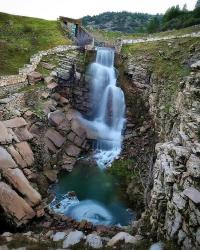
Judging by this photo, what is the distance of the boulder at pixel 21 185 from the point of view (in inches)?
872

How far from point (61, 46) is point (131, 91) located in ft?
36.1

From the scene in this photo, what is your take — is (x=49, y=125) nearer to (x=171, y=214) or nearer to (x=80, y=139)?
(x=80, y=139)

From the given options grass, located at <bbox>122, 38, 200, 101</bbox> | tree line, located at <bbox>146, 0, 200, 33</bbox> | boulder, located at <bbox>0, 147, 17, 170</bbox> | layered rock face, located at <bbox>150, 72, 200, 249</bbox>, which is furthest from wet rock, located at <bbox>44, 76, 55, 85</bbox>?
tree line, located at <bbox>146, 0, 200, 33</bbox>

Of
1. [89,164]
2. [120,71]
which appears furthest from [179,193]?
[120,71]

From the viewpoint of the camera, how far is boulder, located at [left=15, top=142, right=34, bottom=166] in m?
26.1

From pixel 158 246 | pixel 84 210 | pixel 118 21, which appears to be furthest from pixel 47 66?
pixel 118 21

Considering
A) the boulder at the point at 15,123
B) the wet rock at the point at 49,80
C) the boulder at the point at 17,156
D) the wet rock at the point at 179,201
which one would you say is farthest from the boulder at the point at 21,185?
the wet rock at the point at 49,80

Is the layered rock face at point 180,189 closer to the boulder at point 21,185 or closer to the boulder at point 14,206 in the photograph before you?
the boulder at point 14,206

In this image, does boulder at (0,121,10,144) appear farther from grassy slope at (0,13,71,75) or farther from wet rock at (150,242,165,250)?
wet rock at (150,242,165,250)

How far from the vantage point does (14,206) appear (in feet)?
68.5

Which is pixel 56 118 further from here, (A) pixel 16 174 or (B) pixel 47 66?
(A) pixel 16 174

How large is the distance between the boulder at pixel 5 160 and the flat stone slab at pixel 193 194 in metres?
12.6

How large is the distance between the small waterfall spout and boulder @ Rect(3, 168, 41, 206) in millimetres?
10672

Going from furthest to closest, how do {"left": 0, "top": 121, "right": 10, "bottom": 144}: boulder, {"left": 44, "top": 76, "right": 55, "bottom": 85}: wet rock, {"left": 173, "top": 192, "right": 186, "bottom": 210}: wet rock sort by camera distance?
{"left": 44, "top": 76, "right": 55, "bottom": 85}: wet rock, {"left": 0, "top": 121, "right": 10, "bottom": 144}: boulder, {"left": 173, "top": 192, "right": 186, "bottom": 210}: wet rock
